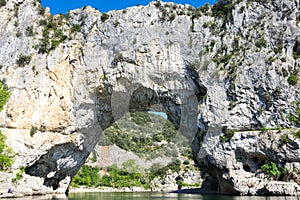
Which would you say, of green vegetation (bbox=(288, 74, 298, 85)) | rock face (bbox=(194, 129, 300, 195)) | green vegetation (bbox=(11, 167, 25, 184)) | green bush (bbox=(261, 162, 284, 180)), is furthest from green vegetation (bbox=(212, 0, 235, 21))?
green vegetation (bbox=(11, 167, 25, 184))

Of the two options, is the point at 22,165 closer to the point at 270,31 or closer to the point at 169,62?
the point at 169,62

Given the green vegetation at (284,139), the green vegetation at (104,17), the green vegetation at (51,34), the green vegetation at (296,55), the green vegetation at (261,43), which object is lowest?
the green vegetation at (284,139)

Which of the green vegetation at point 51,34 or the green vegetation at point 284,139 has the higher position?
the green vegetation at point 51,34

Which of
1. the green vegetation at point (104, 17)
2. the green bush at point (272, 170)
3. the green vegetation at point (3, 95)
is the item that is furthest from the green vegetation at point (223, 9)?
the green vegetation at point (3, 95)

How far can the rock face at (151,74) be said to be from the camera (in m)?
23.6

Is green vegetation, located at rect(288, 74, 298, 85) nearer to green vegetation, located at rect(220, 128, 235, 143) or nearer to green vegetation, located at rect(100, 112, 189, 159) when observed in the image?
green vegetation, located at rect(220, 128, 235, 143)

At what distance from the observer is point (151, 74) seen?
25.5m

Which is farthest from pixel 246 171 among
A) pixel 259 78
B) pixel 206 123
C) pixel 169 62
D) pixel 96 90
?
pixel 96 90

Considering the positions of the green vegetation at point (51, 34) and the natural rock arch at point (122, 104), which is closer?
the natural rock arch at point (122, 104)

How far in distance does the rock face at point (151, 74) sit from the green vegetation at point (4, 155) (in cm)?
74

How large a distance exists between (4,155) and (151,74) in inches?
492

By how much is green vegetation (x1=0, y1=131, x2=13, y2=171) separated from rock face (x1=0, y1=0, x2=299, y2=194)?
29.1 inches

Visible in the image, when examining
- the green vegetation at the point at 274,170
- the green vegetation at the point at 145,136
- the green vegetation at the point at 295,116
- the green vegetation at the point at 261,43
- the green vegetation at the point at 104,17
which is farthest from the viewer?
the green vegetation at the point at 145,136

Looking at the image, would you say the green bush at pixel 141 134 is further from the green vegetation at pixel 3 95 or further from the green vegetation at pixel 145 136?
the green vegetation at pixel 3 95
